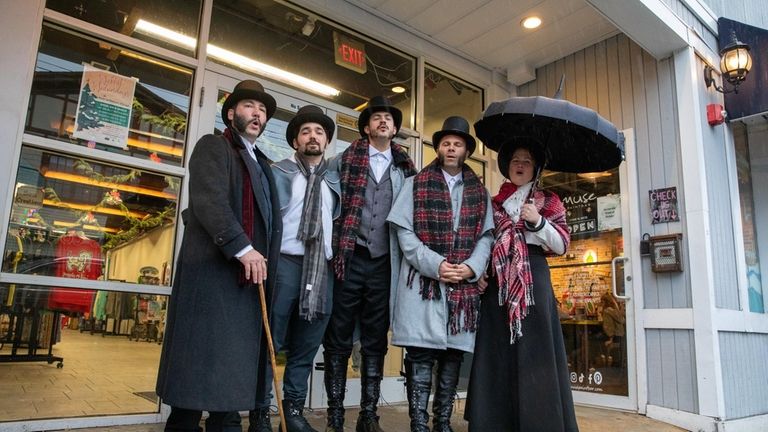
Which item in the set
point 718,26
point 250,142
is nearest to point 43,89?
point 250,142

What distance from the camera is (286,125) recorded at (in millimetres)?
4195

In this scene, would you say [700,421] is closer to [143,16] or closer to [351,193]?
[351,193]

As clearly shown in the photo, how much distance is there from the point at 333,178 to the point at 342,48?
212 centimetres

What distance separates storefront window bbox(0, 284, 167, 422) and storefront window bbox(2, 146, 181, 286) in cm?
11

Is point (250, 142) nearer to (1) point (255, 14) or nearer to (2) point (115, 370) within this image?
(2) point (115, 370)

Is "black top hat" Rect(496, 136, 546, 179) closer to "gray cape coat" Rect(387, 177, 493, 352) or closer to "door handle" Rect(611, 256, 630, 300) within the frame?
"gray cape coat" Rect(387, 177, 493, 352)

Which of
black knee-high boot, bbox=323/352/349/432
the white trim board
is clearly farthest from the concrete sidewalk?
black knee-high boot, bbox=323/352/349/432

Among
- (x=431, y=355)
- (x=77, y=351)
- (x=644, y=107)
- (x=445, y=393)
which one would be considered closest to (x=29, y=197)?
(x=77, y=351)

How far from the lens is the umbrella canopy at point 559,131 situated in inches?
101

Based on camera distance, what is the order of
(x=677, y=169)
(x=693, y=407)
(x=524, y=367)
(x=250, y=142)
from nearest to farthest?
(x=250, y=142)
(x=524, y=367)
(x=693, y=407)
(x=677, y=169)

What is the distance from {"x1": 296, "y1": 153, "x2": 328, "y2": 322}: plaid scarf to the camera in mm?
2592

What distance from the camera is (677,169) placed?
14.2ft

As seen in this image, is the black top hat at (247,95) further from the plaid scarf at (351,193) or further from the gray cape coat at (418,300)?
the gray cape coat at (418,300)

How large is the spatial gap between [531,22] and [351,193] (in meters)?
2.79
